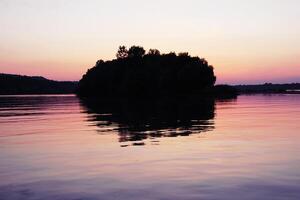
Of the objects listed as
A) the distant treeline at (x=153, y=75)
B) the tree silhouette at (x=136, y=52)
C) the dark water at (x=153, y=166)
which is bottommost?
the dark water at (x=153, y=166)

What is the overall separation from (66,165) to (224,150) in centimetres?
768

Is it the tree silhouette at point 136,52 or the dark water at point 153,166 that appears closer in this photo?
the dark water at point 153,166

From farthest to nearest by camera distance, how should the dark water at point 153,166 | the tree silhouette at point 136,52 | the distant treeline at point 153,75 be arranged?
the tree silhouette at point 136,52, the distant treeline at point 153,75, the dark water at point 153,166

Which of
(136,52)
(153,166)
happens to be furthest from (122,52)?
(153,166)

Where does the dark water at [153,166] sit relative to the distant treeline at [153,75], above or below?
below

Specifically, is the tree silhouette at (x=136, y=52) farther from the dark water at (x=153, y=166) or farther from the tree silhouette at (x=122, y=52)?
the dark water at (x=153, y=166)

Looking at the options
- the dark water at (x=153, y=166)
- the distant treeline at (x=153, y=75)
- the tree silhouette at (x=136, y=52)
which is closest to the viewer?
the dark water at (x=153, y=166)

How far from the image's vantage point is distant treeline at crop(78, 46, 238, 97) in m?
166

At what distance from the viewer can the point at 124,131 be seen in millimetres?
33062

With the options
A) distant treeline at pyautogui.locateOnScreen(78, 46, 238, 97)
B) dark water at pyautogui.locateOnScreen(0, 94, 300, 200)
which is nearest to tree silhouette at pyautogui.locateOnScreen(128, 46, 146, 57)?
distant treeline at pyautogui.locateOnScreen(78, 46, 238, 97)

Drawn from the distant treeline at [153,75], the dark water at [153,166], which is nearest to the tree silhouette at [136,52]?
the distant treeline at [153,75]

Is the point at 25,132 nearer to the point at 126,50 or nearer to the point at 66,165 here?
the point at 66,165

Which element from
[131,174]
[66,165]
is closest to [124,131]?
[66,165]

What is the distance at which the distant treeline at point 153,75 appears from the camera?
16625 centimetres
